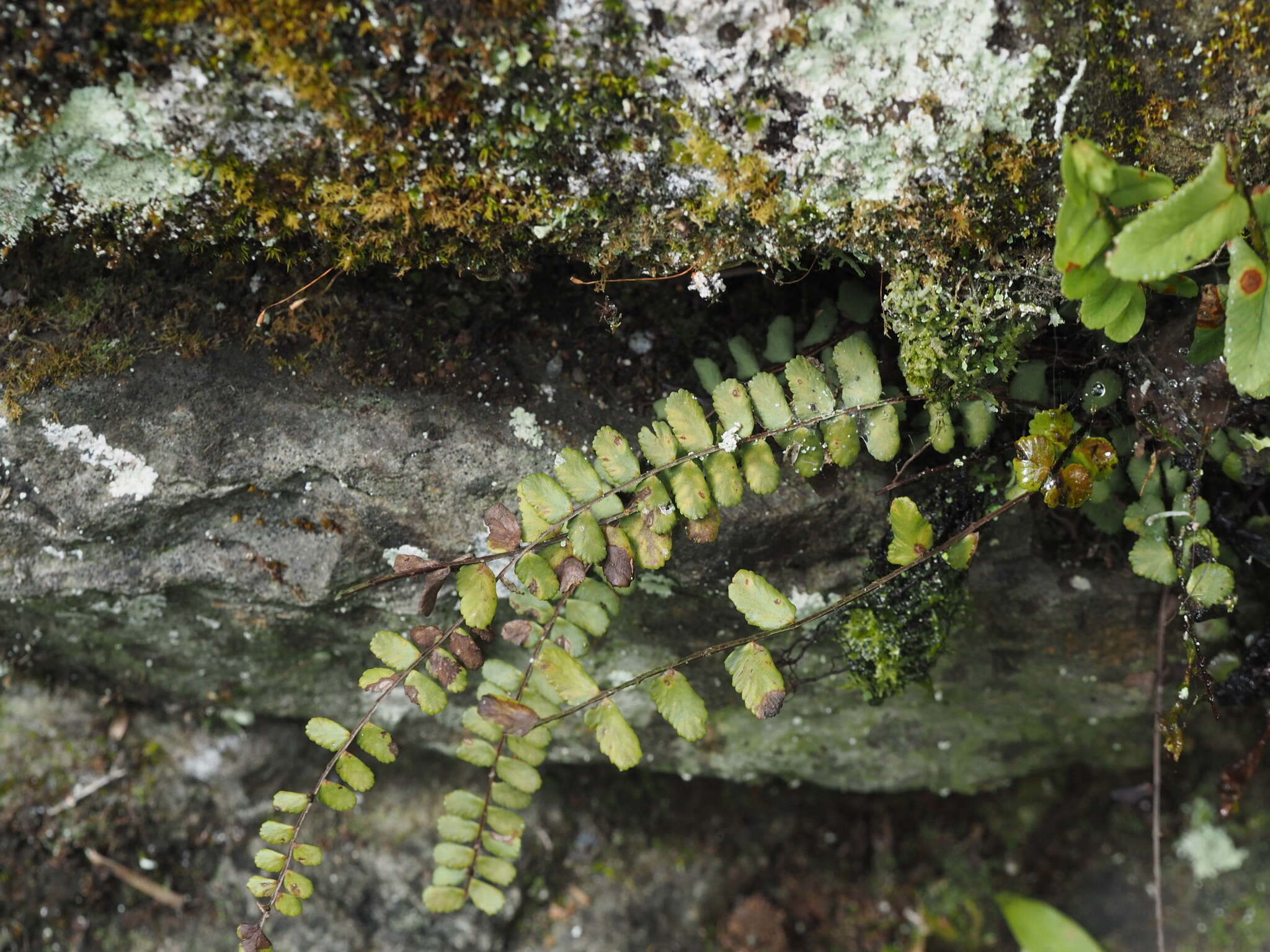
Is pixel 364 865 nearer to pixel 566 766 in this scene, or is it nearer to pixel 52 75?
pixel 566 766

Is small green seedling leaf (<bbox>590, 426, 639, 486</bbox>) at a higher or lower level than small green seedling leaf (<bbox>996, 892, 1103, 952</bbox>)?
higher

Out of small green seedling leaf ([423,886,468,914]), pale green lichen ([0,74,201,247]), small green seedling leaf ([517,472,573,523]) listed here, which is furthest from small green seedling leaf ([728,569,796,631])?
pale green lichen ([0,74,201,247])

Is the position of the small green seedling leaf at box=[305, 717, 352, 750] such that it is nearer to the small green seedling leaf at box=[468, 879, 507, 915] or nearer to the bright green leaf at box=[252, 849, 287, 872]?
the bright green leaf at box=[252, 849, 287, 872]

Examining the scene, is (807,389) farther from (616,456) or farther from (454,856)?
(454,856)

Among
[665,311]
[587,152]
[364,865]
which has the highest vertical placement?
[587,152]

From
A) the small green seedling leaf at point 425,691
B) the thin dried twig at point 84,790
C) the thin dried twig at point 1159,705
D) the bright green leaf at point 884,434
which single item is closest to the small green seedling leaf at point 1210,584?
the thin dried twig at point 1159,705

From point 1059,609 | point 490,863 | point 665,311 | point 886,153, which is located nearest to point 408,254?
point 665,311
